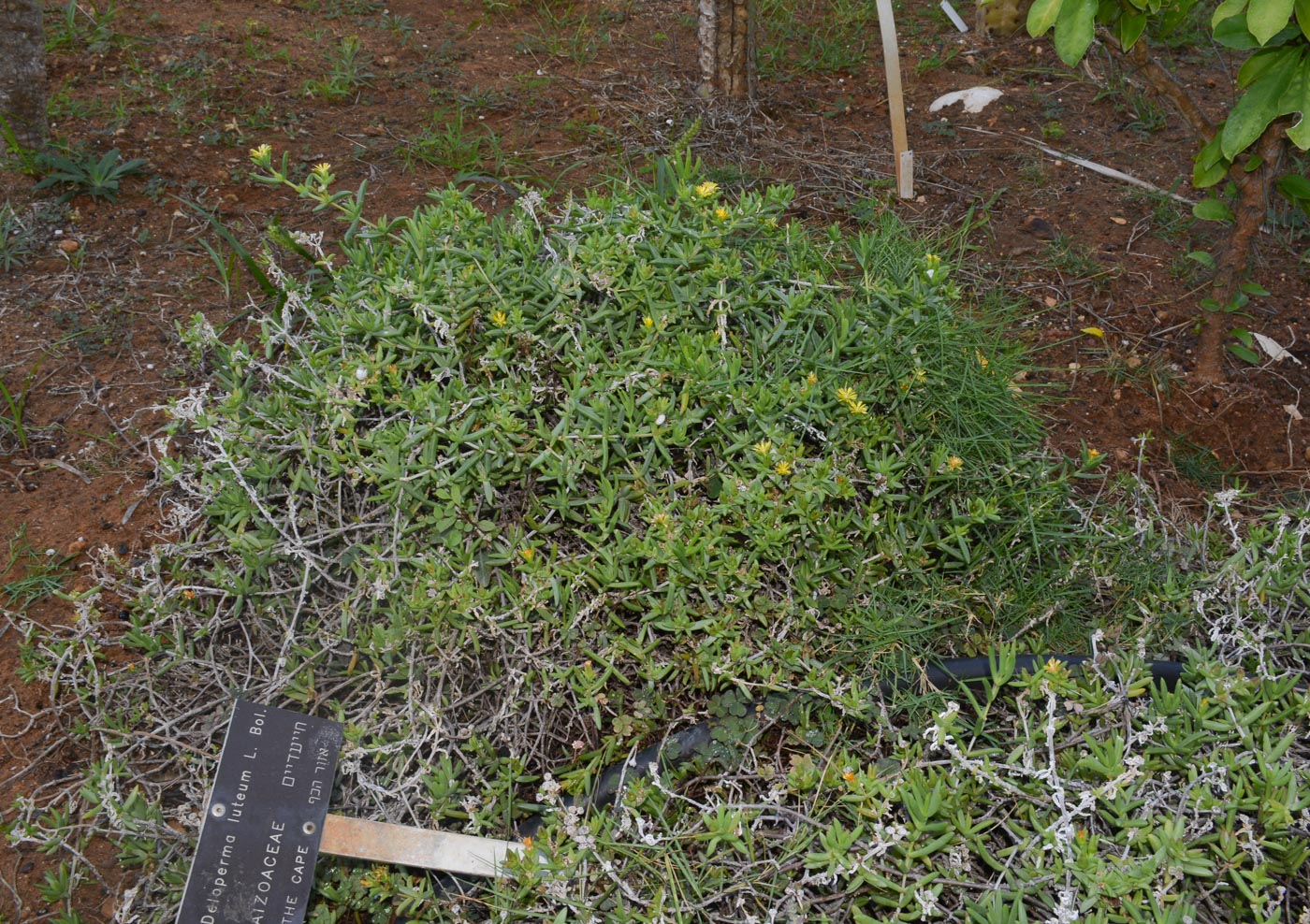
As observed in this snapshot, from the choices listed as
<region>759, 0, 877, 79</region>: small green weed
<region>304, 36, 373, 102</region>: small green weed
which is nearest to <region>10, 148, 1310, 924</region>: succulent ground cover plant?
<region>304, 36, 373, 102</region>: small green weed

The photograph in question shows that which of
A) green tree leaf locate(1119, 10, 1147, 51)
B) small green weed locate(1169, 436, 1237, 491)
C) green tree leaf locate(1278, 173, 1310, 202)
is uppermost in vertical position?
green tree leaf locate(1119, 10, 1147, 51)

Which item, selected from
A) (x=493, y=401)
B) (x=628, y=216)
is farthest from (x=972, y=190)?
(x=493, y=401)

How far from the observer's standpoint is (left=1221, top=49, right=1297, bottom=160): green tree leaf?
2.53m

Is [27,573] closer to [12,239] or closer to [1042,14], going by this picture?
[12,239]

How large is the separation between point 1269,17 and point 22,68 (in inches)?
142

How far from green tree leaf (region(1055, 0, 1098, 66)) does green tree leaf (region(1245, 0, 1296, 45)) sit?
0.38 meters

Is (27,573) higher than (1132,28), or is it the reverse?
(1132,28)

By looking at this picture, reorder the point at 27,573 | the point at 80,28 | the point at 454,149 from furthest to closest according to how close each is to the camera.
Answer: the point at 80,28 < the point at 454,149 < the point at 27,573

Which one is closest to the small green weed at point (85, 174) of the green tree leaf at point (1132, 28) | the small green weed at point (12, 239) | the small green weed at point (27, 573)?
the small green weed at point (12, 239)

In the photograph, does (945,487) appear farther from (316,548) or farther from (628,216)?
(316,548)

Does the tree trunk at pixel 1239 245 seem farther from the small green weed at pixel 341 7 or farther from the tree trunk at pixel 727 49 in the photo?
the small green weed at pixel 341 7

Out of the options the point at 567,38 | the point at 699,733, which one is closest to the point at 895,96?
the point at 567,38

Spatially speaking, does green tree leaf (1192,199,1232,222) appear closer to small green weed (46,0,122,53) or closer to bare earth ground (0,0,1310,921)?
bare earth ground (0,0,1310,921)

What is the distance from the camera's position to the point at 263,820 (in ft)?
6.26
